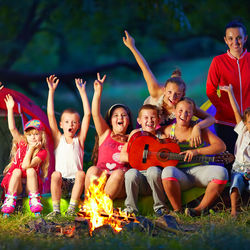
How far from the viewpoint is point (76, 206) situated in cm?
516

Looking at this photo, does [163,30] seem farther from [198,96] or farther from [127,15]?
[198,96]

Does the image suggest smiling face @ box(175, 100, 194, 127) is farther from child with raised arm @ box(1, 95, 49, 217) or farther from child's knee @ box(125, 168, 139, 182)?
child with raised arm @ box(1, 95, 49, 217)

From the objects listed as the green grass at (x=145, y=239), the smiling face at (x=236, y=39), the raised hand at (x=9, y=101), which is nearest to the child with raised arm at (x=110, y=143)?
the green grass at (x=145, y=239)

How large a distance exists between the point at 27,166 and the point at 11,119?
597 millimetres

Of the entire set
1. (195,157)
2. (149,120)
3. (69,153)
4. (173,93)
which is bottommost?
(195,157)

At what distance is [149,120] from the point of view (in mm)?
→ 5270

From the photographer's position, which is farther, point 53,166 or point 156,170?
point 53,166

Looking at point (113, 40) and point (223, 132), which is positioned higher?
point (113, 40)

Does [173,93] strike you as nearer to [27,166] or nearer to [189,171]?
[189,171]

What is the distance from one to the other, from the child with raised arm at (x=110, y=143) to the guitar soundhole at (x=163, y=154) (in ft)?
1.29

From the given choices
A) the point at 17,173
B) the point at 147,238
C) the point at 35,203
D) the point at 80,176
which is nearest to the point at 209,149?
the point at 80,176

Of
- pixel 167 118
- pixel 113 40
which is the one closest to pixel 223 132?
pixel 167 118

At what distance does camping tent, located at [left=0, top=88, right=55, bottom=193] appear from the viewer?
18.9 ft

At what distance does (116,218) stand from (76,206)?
91 centimetres
